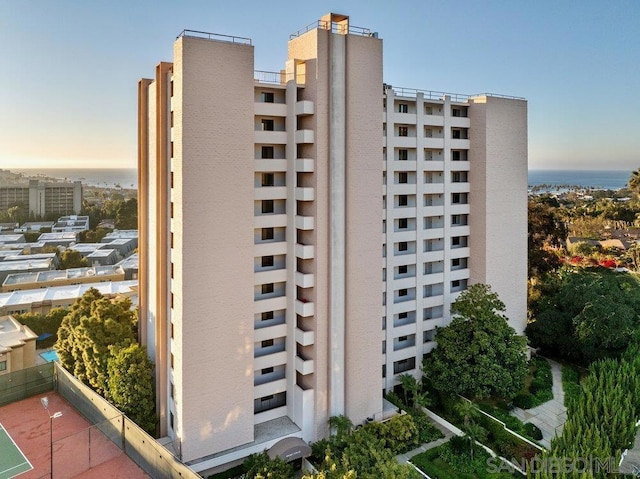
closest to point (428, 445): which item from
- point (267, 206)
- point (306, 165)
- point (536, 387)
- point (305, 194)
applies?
point (536, 387)

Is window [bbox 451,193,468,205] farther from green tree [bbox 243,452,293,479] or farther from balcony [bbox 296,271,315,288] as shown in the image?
green tree [bbox 243,452,293,479]

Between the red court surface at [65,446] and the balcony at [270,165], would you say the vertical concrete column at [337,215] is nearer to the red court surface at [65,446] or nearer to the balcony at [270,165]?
the balcony at [270,165]

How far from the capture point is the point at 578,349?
29.7 meters

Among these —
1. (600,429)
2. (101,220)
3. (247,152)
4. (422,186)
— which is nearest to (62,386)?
(247,152)

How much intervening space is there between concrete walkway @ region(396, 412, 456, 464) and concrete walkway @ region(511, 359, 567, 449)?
3.98 m

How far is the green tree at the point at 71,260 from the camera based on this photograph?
6016 cm

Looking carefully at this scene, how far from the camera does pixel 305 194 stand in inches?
837

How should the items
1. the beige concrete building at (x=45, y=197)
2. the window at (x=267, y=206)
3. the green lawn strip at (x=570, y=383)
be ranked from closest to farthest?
the window at (x=267, y=206) < the green lawn strip at (x=570, y=383) < the beige concrete building at (x=45, y=197)

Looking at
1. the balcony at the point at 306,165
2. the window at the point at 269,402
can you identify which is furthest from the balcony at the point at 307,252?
the window at the point at 269,402

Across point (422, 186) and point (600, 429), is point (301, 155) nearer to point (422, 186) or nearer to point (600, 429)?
point (422, 186)

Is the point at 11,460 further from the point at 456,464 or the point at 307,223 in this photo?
the point at 456,464

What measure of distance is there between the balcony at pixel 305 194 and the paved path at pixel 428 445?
12.3 m

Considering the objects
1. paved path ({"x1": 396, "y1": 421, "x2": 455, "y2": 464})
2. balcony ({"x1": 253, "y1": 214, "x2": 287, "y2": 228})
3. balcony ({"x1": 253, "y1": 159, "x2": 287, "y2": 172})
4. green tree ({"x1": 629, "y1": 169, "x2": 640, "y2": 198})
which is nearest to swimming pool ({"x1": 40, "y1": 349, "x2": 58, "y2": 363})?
balcony ({"x1": 253, "y1": 214, "x2": 287, "y2": 228})

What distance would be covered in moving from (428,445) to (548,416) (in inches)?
279
